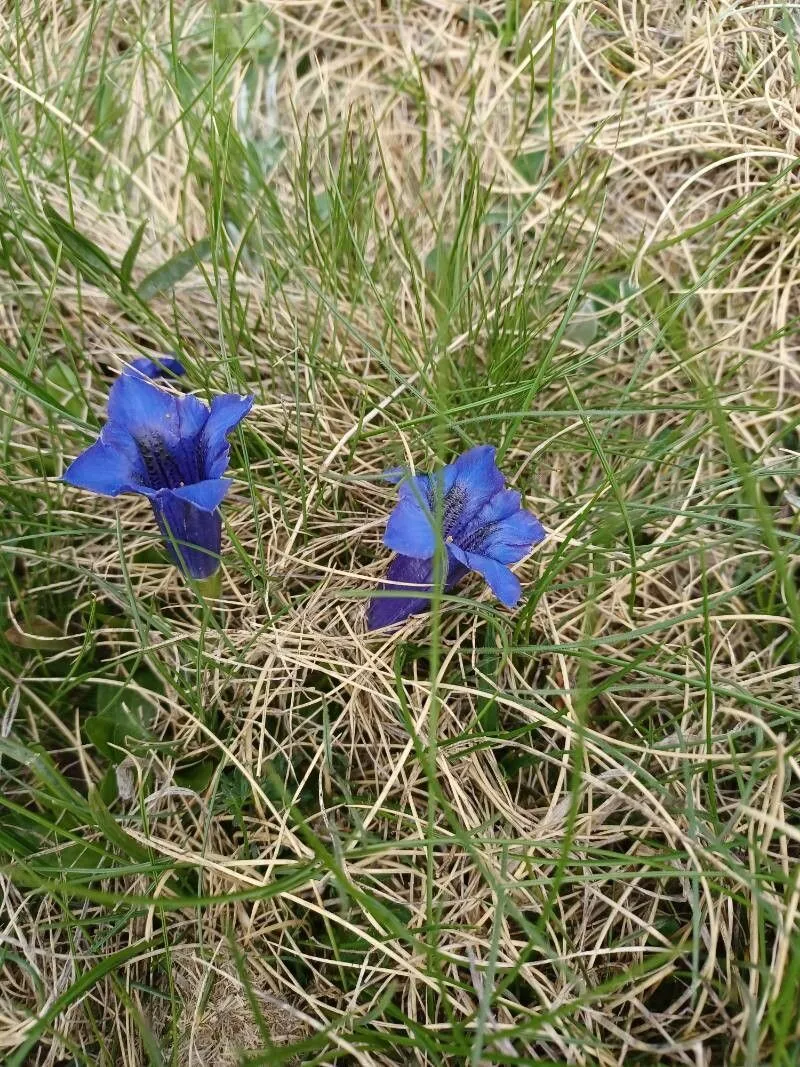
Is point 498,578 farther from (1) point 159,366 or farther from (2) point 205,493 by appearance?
(1) point 159,366

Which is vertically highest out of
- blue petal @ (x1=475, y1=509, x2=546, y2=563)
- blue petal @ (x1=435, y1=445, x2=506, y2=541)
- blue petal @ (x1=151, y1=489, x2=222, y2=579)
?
blue petal @ (x1=151, y1=489, x2=222, y2=579)

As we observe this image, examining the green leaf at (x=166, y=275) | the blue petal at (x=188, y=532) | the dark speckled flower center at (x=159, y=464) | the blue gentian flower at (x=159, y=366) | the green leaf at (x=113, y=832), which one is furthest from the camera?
the green leaf at (x=166, y=275)

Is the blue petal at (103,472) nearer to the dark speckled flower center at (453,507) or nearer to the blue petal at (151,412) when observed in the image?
the blue petal at (151,412)

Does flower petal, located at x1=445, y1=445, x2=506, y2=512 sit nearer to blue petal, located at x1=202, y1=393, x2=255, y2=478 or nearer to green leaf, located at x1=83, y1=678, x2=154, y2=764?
blue petal, located at x1=202, y1=393, x2=255, y2=478

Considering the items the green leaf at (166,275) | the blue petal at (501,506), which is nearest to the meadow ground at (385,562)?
the green leaf at (166,275)

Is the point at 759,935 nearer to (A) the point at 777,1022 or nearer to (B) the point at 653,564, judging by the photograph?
(A) the point at 777,1022

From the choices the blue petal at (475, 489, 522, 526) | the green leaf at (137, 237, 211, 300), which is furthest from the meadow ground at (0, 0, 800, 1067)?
the blue petal at (475, 489, 522, 526)
